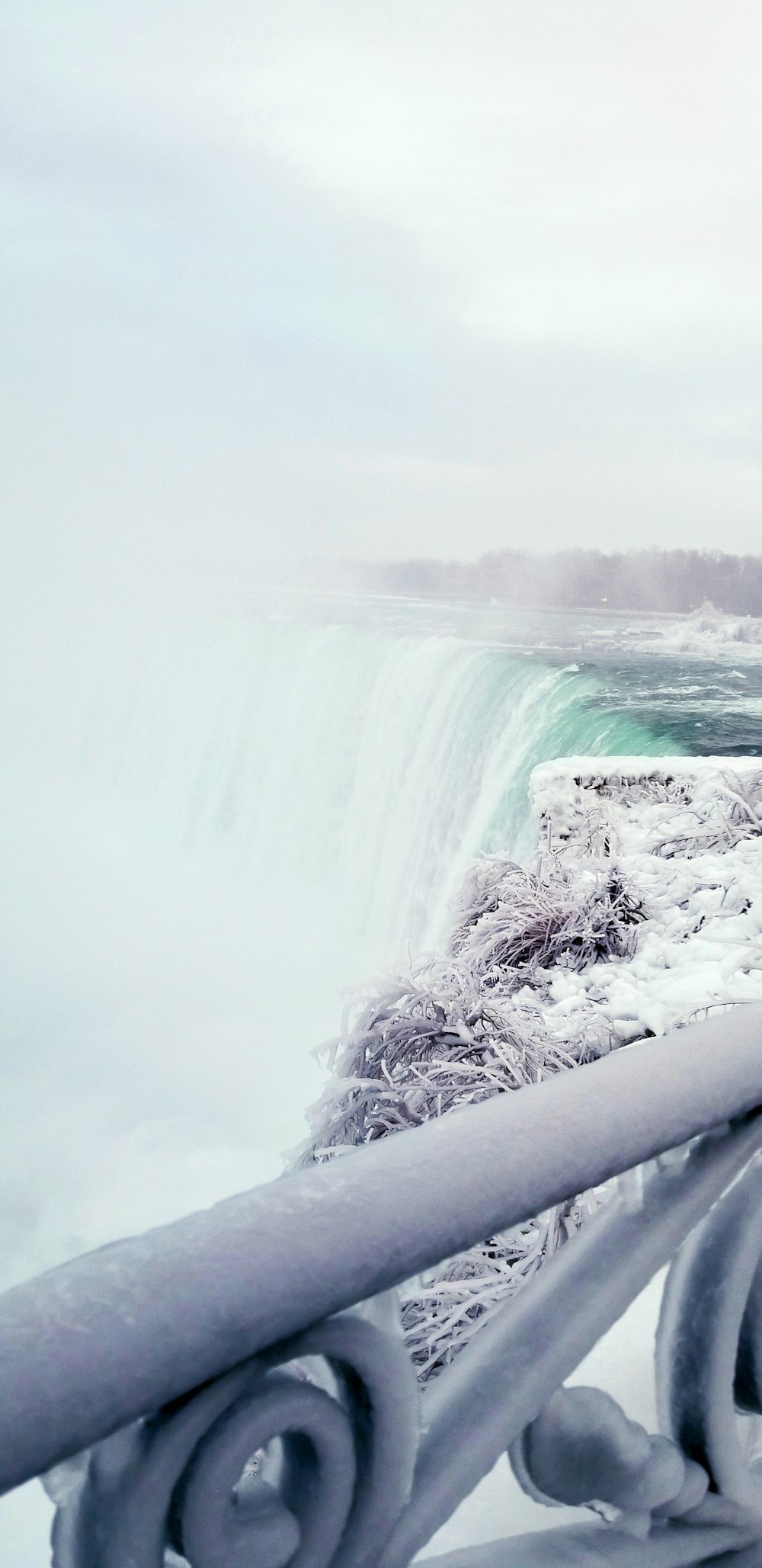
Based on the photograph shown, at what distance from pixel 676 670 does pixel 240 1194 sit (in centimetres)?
1025

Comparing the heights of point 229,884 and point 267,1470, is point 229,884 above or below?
below

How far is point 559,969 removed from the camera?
3.28m

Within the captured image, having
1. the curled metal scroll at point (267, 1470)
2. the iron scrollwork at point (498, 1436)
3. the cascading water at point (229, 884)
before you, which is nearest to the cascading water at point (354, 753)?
the cascading water at point (229, 884)

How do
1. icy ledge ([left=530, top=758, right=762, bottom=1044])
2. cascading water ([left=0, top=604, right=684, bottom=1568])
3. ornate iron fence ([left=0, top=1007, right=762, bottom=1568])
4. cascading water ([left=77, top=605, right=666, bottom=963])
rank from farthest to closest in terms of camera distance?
cascading water ([left=77, top=605, right=666, bottom=963]) → cascading water ([left=0, top=604, right=684, bottom=1568]) → icy ledge ([left=530, top=758, right=762, bottom=1044]) → ornate iron fence ([left=0, top=1007, right=762, bottom=1568])

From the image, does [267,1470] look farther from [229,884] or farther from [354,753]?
[229,884]

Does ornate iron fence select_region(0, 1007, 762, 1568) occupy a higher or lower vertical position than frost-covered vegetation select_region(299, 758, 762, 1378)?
higher

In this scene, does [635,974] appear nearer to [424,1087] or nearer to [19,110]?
[424,1087]

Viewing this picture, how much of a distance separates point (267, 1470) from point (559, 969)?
297cm

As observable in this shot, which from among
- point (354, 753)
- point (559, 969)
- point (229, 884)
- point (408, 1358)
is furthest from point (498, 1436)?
point (229, 884)

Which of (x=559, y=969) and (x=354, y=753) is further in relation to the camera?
(x=354, y=753)

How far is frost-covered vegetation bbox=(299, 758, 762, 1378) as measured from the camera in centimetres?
203

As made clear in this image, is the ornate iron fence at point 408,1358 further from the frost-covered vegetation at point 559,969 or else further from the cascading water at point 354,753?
the cascading water at point 354,753

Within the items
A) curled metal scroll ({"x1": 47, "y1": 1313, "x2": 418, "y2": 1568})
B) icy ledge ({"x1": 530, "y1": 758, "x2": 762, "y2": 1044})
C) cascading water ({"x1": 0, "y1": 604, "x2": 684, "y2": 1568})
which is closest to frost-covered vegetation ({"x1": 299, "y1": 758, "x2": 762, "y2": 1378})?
icy ledge ({"x1": 530, "y1": 758, "x2": 762, "y2": 1044})

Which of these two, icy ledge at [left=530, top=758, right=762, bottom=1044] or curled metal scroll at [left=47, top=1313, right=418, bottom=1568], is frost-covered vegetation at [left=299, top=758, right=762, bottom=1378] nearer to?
icy ledge at [left=530, top=758, right=762, bottom=1044]
